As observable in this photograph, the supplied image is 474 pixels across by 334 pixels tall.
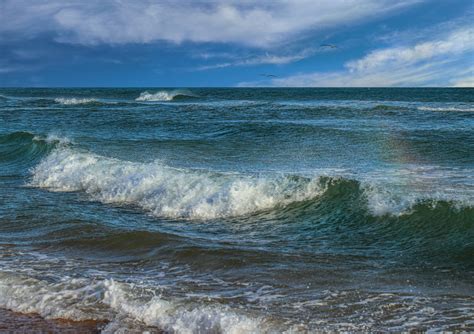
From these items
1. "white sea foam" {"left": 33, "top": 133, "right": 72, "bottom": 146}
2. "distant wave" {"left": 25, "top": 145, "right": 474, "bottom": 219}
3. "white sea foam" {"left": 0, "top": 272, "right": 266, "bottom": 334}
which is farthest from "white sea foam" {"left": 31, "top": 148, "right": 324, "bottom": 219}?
"white sea foam" {"left": 33, "top": 133, "right": 72, "bottom": 146}

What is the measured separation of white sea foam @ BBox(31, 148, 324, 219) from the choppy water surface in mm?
41

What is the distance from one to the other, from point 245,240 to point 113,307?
2988 millimetres

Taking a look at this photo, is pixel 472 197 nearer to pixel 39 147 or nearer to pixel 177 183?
pixel 177 183

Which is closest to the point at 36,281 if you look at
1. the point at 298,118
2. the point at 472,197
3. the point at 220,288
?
the point at 220,288

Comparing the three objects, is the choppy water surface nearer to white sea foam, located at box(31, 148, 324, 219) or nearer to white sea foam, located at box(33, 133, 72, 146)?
white sea foam, located at box(31, 148, 324, 219)

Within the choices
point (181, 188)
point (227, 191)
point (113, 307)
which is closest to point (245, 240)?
point (227, 191)

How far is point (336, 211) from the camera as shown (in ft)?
32.2

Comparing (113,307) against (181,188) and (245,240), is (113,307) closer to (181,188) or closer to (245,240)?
(245,240)

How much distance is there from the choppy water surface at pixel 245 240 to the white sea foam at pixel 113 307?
18 mm

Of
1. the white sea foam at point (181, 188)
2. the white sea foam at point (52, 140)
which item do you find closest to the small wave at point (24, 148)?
the white sea foam at point (52, 140)

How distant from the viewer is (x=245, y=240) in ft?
26.9

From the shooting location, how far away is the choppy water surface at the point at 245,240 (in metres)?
5.39

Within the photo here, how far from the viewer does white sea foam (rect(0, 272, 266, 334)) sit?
498cm

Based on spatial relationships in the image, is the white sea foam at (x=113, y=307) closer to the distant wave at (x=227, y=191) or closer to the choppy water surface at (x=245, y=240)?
the choppy water surface at (x=245, y=240)
